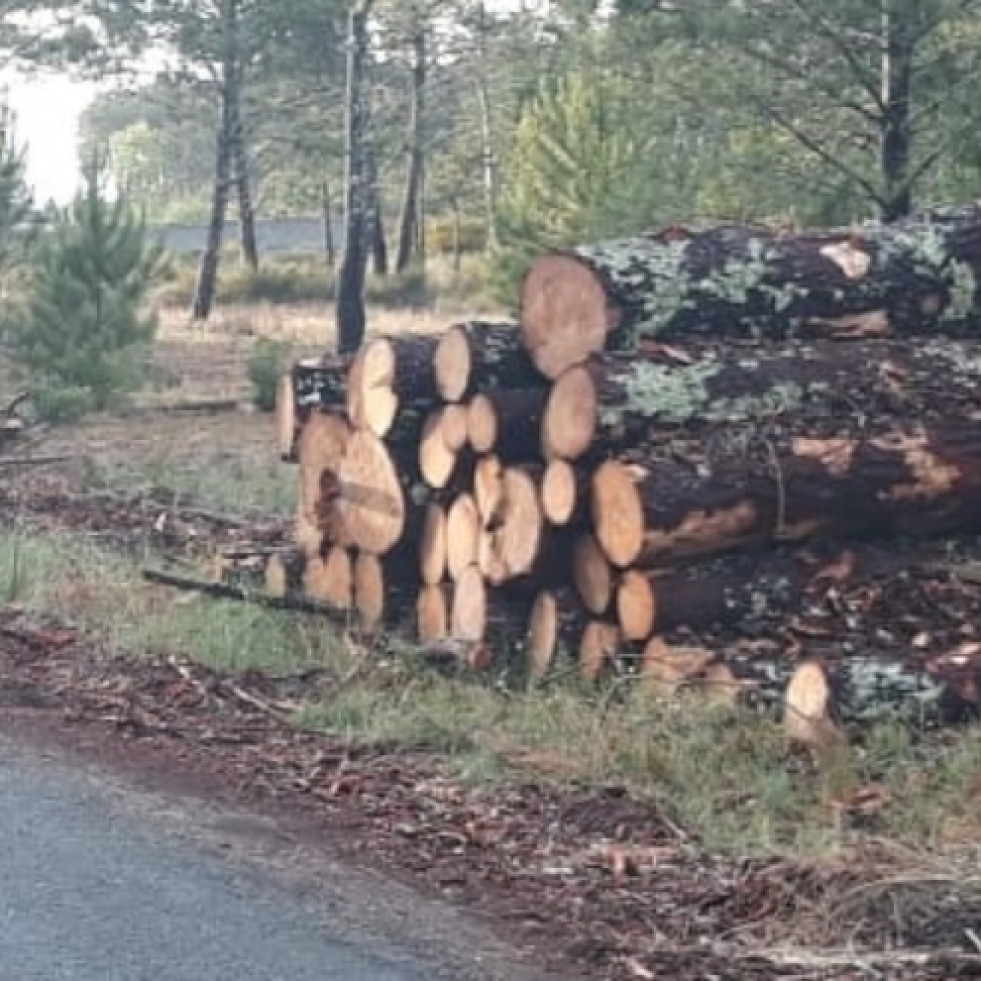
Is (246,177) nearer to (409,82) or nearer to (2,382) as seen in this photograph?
(409,82)

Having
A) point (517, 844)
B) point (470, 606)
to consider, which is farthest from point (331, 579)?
point (517, 844)

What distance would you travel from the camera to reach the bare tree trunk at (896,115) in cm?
1695

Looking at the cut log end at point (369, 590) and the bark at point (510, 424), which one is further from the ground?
the bark at point (510, 424)

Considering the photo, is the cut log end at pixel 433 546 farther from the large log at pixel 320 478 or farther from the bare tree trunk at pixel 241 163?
the bare tree trunk at pixel 241 163

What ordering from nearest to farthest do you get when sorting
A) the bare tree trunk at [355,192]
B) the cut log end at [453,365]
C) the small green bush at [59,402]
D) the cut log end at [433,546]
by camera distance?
the cut log end at [453,365] < the cut log end at [433,546] < the small green bush at [59,402] < the bare tree trunk at [355,192]

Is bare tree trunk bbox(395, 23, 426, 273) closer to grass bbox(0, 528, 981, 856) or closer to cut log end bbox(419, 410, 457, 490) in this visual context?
cut log end bbox(419, 410, 457, 490)

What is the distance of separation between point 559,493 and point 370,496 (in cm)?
161

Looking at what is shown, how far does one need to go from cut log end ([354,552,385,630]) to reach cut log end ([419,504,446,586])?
0.30 m

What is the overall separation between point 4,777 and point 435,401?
3.08 m

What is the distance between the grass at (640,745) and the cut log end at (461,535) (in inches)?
22.0

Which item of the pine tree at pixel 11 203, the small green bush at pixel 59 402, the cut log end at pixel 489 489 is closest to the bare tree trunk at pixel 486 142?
the pine tree at pixel 11 203

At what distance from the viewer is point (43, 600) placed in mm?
11383

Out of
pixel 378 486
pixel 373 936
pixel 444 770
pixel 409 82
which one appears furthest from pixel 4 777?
pixel 409 82

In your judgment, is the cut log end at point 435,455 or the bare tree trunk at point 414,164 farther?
the bare tree trunk at point 414,164
